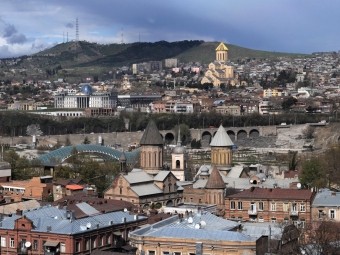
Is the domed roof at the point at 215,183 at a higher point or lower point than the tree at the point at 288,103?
lower

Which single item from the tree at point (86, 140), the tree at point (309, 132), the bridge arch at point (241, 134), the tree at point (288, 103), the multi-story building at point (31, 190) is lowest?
the bridge arch at point (241, 134)

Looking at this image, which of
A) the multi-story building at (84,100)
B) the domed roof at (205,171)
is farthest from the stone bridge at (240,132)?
the domed roof at (205,171)

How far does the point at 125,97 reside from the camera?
16900cm

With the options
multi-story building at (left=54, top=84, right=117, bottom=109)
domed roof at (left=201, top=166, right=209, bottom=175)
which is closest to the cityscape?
domed roof at (left=201, top=166, right=209, bottom=175)

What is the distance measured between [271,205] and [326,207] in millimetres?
2838

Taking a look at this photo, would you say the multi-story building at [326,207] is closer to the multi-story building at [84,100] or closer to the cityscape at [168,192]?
the cityscape at [168,192]

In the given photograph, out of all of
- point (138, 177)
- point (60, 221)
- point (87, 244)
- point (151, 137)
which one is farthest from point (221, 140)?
point (87, 244)

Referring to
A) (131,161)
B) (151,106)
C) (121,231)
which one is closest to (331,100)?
(151,106)

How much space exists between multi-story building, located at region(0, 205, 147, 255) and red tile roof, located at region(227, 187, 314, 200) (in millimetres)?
9615

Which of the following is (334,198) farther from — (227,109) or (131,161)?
(227,109)

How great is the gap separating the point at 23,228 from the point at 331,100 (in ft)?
397

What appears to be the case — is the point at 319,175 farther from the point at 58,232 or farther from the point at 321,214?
the point at 58,232

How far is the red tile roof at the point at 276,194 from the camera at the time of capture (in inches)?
1469

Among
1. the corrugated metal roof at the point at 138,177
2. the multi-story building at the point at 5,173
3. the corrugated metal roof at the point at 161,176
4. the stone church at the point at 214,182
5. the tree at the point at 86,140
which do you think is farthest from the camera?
the tree at the point at 86,140
